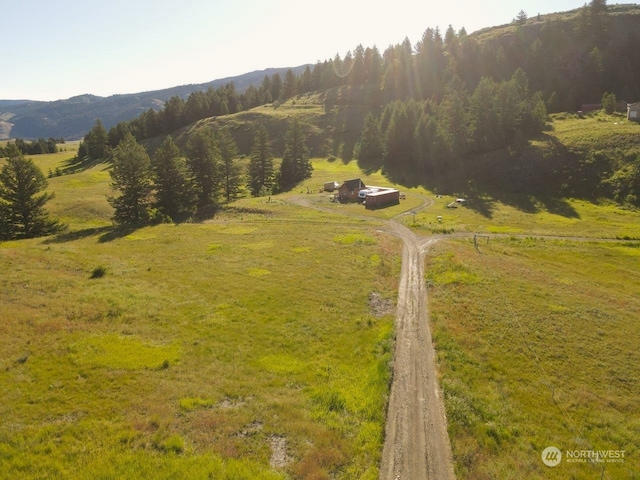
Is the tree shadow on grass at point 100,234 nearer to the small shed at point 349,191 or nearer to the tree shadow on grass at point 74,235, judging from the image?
the tree shadow on grass at point 74,235

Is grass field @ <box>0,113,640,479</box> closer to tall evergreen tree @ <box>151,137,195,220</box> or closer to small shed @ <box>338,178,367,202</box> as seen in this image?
tall evergreen tree @ <box>151,137,195,220</box>

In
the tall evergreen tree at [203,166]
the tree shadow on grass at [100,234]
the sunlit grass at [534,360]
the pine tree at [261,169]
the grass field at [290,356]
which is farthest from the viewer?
the pine tree at [261,169]

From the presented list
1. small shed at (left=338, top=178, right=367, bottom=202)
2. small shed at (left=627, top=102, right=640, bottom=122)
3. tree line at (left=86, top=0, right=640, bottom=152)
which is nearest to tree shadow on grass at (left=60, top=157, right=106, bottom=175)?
tree line at (left=86, top=0, right=640, bottom=152)

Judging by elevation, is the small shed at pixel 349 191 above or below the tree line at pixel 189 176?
below

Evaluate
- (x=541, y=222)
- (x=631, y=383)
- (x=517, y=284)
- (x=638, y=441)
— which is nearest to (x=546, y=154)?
(x=541, y=222)

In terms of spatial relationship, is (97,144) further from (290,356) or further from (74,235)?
(290,356)

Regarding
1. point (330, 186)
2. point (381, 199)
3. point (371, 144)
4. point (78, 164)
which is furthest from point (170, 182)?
point (78, 164)

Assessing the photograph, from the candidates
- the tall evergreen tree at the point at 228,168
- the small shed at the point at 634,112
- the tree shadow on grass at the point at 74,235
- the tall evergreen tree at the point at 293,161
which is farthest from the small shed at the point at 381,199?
the small shed at the point at 634,112
